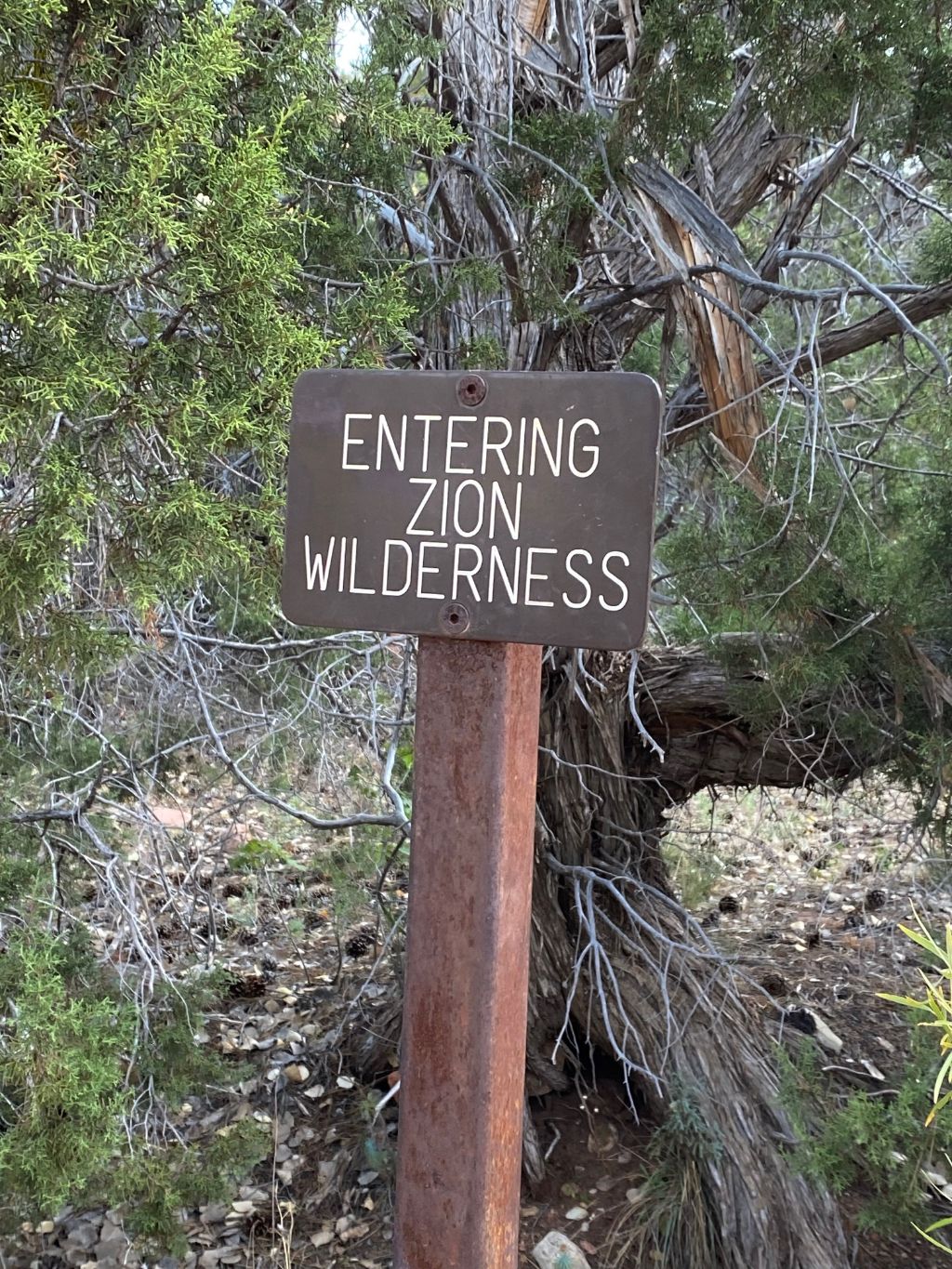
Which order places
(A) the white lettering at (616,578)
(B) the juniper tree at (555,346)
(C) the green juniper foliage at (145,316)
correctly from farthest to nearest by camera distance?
1. (B) the juniper tree at (555,346)
2. (C) the green juniper foliage at (145,316)
3. (A) the white lettering at (616,578)

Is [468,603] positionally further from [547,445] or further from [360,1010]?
[360,1010]

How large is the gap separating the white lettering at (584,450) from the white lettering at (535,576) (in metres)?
0.10

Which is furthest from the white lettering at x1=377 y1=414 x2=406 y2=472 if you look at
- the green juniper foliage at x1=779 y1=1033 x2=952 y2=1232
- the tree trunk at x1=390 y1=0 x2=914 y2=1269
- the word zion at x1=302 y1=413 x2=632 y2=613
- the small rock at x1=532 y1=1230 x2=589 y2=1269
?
the small rock at x1=532 y1=1230 x2=589 y2=1269

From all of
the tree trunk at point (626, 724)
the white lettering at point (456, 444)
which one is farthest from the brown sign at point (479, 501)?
the tree trunk at point (626, 724)

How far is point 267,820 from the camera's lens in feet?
21.4

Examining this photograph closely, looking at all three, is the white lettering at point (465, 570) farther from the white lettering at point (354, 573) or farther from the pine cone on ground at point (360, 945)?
the pine cone on ground at point (360, 945)

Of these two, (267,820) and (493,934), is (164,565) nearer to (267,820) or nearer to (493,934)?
(493,934)

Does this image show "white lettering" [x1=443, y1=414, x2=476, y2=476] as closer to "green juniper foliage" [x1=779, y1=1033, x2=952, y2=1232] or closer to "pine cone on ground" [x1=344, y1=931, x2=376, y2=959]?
"green juniper foliage" [x1=779, y1=1033, x2=952, y2=1232]

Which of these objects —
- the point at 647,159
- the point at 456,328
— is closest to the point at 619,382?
the point at 647,159

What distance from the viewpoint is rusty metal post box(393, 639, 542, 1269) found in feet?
5.12

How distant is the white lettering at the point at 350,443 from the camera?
5.16 feet

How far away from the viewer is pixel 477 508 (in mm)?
1524

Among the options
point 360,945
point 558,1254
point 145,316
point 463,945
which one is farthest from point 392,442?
point 360,945

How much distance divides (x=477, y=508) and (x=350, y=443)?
0.20m
